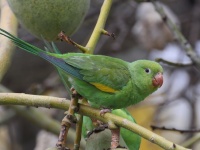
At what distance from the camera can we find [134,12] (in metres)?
2.88

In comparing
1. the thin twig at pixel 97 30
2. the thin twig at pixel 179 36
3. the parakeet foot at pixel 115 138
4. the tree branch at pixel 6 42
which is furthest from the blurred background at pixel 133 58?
the parakeet foot at pixel 115 138

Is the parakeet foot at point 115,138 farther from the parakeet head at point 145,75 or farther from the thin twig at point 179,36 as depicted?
the thin twig at point 179,36

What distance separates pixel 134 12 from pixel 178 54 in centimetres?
31

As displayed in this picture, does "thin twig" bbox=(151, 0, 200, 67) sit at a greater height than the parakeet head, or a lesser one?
greater

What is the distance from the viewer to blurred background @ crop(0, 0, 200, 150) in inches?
100

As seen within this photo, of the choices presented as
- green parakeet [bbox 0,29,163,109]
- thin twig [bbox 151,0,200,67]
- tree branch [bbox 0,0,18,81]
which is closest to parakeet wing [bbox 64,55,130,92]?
green parakeet [bbox 0,29,163,109]

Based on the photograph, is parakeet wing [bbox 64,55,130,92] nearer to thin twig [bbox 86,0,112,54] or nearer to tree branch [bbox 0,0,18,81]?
thin twig [bbox 86,0,112,54]

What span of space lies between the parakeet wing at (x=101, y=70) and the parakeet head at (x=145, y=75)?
23mm

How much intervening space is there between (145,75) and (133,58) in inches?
72.4

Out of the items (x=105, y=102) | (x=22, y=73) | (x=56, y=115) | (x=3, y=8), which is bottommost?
(x=105, y=102)

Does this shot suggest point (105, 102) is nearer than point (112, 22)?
Yes

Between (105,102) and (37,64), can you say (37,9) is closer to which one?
(105,102)

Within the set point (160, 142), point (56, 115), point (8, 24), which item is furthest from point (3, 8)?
point (56, 115)

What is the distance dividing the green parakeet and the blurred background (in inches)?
47.3
